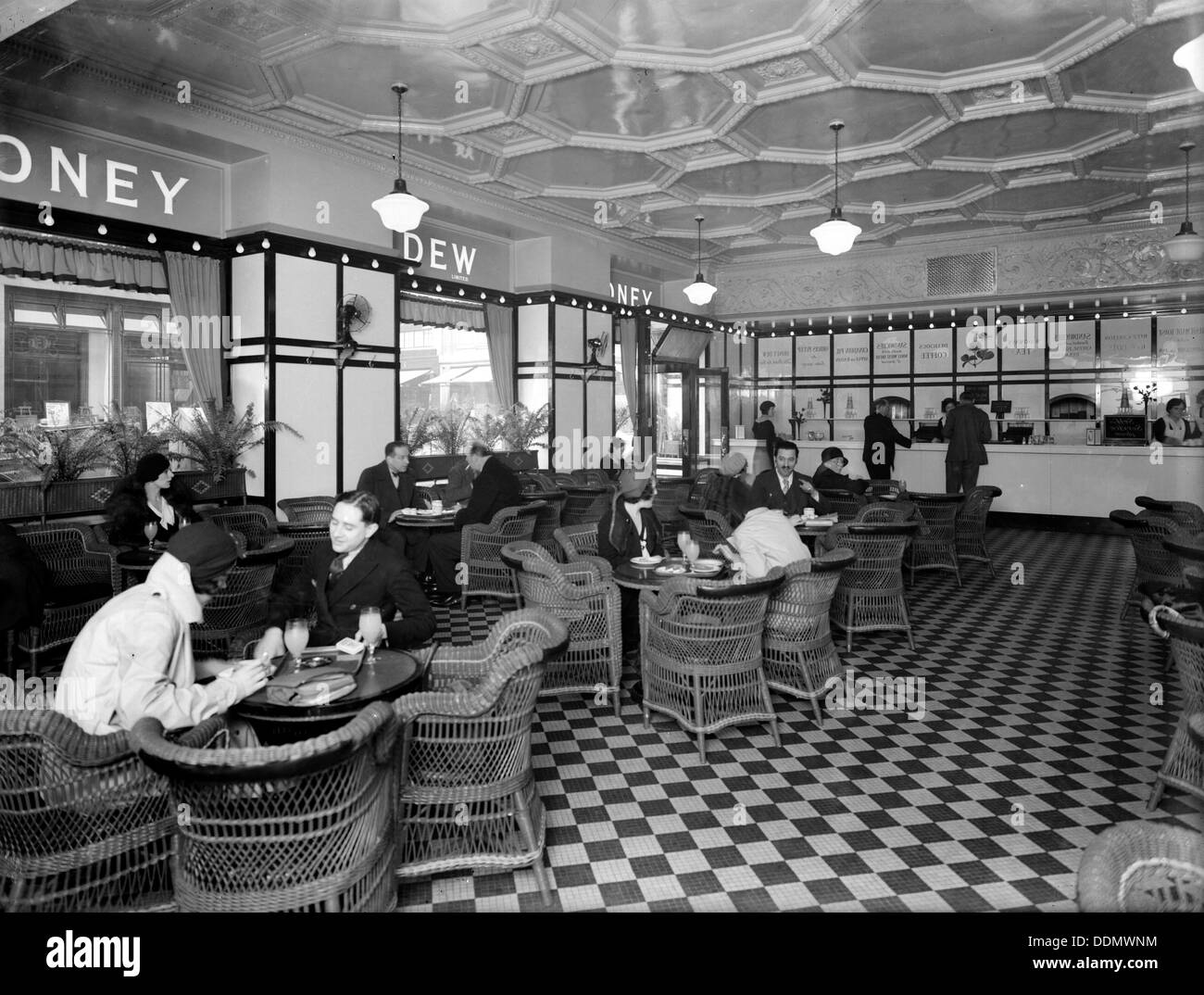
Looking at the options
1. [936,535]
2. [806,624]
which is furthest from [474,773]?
[936,535]

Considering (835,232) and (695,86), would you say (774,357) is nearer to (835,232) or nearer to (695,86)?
(835,232)

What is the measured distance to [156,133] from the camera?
737cm

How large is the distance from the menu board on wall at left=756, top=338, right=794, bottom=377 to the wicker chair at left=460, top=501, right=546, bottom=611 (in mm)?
10228

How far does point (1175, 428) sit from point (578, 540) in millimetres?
10197

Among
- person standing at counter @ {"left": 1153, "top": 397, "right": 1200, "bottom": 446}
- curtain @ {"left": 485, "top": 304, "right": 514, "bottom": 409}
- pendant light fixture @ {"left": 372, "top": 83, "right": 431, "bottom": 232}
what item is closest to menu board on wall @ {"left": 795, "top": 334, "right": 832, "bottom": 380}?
person standing at counter @ {"left": 1153, "top": 397, "right": 1200, "bottom": 446}

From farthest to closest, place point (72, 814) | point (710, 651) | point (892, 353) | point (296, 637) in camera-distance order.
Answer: point (892, 353) → point (710, 651) → point (296, 637) → point (72, 814)

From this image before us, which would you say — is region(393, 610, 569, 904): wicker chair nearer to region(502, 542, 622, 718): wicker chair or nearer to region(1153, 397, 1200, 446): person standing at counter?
region(502, 542, 622, 718): wicker chair

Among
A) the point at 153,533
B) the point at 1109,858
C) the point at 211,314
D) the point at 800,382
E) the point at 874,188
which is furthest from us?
the point at 800,382

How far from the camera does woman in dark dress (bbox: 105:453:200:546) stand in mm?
5625

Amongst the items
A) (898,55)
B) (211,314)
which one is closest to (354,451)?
(211,314)

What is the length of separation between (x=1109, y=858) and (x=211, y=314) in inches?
329

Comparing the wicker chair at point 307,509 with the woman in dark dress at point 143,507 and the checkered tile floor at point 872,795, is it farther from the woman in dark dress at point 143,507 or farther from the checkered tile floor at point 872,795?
the checkered tile floor at point 872,795

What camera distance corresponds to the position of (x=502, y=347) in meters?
11.7
